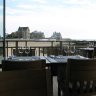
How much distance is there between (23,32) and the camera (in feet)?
25.3

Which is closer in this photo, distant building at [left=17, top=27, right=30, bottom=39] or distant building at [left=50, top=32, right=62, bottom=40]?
distant building at [left=17, top=27, right=30, bottom=39]

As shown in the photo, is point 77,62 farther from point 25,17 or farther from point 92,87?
point 25,17

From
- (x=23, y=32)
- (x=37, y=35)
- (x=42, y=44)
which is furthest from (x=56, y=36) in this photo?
(x=23, y=32)

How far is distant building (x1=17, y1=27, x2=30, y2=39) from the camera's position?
7.60 m

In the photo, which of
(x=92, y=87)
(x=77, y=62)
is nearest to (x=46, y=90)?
(x=77, y=62)

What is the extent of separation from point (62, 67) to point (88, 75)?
0.67 m

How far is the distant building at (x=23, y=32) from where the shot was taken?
7596 millimetres

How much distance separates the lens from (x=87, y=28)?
8.03 m

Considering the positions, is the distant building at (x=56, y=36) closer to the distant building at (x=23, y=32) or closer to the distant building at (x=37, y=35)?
the distant building at (x=37, y=35)

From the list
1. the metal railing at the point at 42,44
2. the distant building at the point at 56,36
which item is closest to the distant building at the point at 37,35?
the distant building at the point at 56,36

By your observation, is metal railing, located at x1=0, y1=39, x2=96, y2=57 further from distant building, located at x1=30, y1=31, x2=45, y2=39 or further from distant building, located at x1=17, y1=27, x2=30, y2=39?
distant building, located at x1=30, y1=31, x2=45, y2=39

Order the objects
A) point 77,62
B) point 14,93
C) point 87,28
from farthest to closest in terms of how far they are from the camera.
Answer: point 87,28
point 77,62
point 14,93

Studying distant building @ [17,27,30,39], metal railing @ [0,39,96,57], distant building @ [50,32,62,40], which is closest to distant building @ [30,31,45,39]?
distant building @ [17,27,30,39]

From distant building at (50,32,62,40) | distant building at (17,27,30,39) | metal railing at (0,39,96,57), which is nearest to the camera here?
metal railing at (0,39,96,57)
